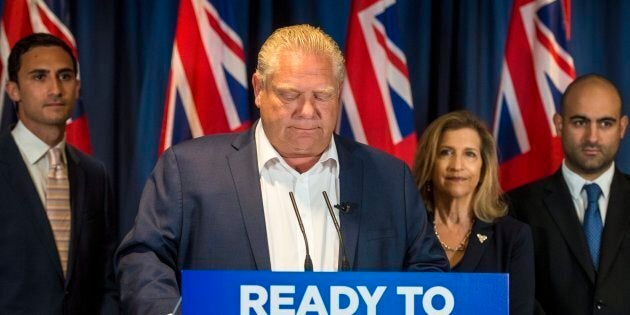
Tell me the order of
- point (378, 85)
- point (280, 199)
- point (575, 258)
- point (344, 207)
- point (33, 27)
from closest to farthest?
point (344, 207)
point (280, 199)
point (575, 258)
point (33, 27)
point (378, 85)

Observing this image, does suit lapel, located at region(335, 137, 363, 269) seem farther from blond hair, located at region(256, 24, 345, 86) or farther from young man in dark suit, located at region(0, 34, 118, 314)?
young man in dark suit, located at region(0, 34, 118, 314)

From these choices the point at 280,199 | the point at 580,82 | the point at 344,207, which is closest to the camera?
the point at 344,207

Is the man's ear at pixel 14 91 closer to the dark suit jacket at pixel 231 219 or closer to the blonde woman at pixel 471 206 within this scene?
the dark suit jacket at pixel 231 219

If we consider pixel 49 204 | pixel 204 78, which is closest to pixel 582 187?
pixel 204 78

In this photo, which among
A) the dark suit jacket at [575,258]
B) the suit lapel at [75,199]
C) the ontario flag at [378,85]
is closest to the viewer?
the suit lapel at [75,199]

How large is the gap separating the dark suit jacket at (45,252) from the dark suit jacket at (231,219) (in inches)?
47.9

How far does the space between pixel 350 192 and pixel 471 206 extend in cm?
146

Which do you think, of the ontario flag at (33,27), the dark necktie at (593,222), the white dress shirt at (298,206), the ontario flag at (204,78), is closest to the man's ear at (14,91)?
the ontario flag at (33,27)

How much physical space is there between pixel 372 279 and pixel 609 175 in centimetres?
232

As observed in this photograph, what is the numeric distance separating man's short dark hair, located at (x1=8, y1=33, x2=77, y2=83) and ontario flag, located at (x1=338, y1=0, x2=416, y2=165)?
1.25 m

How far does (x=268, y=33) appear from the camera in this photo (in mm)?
4395

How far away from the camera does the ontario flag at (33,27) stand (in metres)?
4.12

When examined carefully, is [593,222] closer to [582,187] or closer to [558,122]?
[582,187]

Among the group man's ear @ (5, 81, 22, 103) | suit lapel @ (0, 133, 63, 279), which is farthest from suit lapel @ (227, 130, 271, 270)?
man's ear @ (5, 81, 22, 103)
